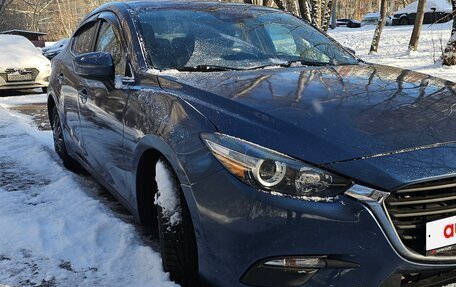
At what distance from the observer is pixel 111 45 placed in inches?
139

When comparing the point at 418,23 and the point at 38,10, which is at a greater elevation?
the point at 418,23

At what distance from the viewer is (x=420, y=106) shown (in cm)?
235

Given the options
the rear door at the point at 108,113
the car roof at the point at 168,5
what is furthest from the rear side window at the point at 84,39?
the car roof at the point at 168,5

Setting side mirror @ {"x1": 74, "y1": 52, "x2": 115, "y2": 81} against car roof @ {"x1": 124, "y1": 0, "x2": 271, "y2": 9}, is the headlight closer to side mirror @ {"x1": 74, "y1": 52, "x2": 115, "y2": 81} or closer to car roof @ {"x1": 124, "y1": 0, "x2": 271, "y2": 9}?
side mirror @ {"x1": 74, "y1": 52, "x2": 115, "y2": 81}

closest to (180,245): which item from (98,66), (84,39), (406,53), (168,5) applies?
(98,66)

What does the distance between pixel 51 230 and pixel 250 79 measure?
1.77m

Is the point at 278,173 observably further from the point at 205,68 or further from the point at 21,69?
the point at 21,69

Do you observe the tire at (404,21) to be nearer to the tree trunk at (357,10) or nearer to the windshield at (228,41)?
the tree trunk at (357,10)

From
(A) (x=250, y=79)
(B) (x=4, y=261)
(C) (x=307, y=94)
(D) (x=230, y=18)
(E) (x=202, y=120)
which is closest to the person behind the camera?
(E) (x=202, y=120)

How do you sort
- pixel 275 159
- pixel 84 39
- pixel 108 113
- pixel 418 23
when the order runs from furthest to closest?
1. pixel 418 23
2. pixel 84 39
3. pixel 108 113
4. pixel 275 159

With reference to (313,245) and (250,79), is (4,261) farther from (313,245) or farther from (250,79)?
(313,245)

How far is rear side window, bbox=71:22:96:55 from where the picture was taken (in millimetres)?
4107

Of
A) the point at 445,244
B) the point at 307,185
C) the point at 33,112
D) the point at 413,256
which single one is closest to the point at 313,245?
the point at 307,185

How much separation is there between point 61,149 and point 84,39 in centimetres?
125
